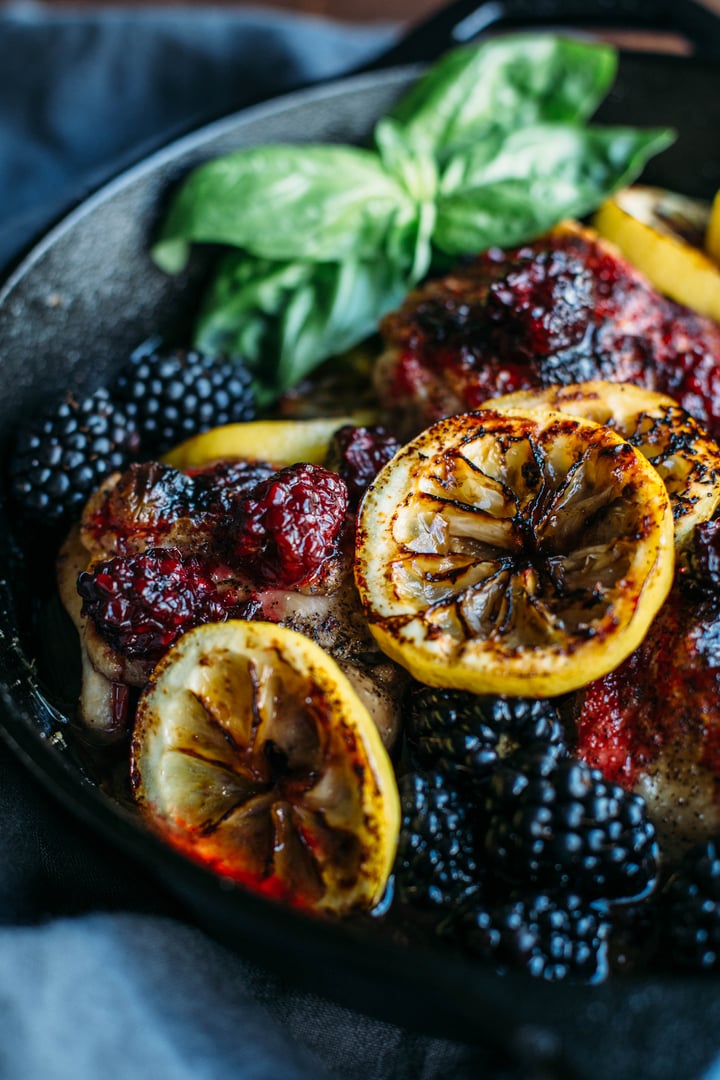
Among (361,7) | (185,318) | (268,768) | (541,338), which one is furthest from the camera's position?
(361,7)

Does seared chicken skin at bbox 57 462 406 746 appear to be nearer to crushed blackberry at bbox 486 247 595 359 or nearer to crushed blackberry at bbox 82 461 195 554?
crushed blackberry at bbox 82 461 195 554

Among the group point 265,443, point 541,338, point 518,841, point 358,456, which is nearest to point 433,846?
point 518,841

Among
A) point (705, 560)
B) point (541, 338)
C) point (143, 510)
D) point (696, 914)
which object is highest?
point (143, 510)

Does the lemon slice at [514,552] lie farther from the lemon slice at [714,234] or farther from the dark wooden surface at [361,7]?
the dark wooden surface at [361,7]

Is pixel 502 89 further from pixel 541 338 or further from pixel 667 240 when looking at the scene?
pixel 541 338

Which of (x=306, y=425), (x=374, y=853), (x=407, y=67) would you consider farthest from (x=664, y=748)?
(x=407, y=67)

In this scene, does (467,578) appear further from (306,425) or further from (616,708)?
(306,425)

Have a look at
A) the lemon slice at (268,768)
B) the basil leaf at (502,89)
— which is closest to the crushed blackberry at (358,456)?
the lemon slice at (268,768)
